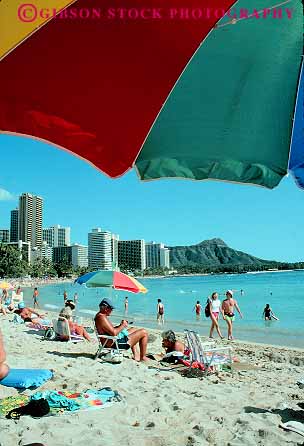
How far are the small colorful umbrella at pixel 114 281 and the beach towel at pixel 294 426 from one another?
18.5 feet

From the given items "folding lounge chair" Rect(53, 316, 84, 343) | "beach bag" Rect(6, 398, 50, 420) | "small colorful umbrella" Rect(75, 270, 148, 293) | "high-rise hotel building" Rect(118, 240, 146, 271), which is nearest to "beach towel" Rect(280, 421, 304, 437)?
"beach bag" Rect(6, 398, 50, 420)

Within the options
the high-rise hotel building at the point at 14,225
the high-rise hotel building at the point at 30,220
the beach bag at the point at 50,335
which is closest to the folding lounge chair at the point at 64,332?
the beach bag at the point at 50,335

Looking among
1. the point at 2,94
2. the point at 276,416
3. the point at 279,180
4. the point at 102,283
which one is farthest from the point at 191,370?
the point at 2,94

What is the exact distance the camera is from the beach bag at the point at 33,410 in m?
3.64

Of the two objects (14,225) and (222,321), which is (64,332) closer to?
(222,321)

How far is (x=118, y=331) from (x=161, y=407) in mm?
2793

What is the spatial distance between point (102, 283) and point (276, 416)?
19.4 ft

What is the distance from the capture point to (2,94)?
1.91 meters

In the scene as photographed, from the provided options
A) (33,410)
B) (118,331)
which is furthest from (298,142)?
(118,331)

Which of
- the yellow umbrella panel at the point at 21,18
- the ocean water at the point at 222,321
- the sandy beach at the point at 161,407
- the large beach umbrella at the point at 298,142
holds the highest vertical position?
the yellow umbrella panel at the point at 21,18

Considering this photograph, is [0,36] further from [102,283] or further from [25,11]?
[102,283]

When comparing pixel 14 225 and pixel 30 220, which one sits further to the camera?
pixel 14 225

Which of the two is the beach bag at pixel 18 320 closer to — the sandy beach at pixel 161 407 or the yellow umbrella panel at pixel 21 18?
the sandy beach at pixel 161 407

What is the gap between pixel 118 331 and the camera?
6934 millimetres
